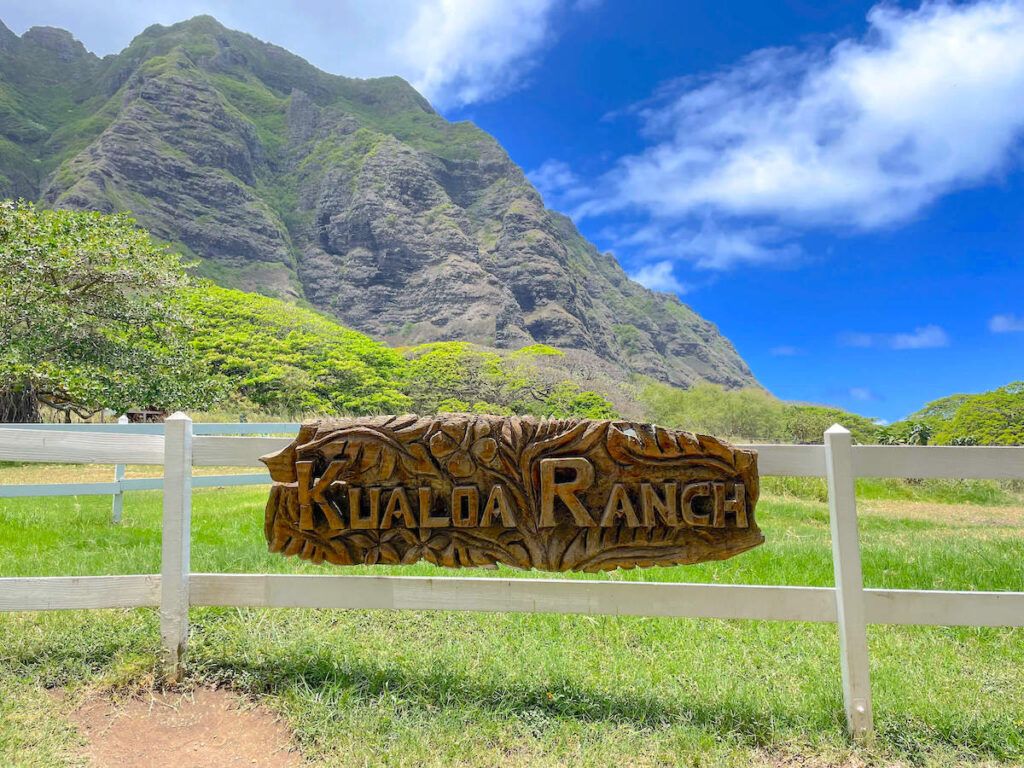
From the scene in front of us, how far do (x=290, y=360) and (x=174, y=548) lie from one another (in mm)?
26759

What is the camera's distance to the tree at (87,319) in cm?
1410

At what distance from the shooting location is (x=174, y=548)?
3.06 metres

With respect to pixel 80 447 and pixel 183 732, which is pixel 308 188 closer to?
pixel 80 447

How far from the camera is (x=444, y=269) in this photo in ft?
300

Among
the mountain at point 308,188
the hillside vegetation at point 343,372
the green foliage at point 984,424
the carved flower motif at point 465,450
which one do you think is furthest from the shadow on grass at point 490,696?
the mountain at point 308,188

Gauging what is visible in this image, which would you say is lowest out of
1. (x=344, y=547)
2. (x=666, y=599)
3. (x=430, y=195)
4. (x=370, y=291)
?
(x=666, y=599)

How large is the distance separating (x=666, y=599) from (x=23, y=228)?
710 inches

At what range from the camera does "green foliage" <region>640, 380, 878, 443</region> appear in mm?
35156

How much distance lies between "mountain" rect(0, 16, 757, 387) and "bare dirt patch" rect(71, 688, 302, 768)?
2773 inches

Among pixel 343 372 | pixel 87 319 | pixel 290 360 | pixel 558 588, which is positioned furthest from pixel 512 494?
pixel 343 372

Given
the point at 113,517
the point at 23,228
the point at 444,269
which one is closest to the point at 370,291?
the point at 444,269

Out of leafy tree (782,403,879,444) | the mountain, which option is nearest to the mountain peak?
the mountain

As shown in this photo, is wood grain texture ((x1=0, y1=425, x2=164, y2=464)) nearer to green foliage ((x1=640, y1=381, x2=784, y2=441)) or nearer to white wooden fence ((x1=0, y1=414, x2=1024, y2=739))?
white wooden fence ((x1=0, y1=414, x2=1024, y2=739))

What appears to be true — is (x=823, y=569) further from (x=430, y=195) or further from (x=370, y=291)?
(x=430, y=195)
